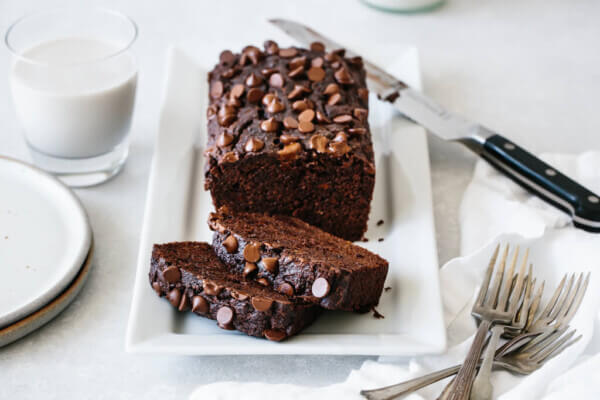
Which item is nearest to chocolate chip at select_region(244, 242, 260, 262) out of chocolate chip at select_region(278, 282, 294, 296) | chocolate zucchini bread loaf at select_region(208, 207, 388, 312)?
chocolate zucchini bread loaf at select_region(208, 207, 388, 312)

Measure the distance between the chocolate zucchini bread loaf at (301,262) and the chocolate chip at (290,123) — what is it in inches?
15.2

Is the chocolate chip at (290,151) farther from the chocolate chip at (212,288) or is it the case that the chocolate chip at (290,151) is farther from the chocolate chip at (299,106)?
the chocolate chip at (212,288)

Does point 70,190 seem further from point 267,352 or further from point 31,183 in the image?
point 267,352

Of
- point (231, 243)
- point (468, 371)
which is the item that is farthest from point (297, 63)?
point (468, 371)

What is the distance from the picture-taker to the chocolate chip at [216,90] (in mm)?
3084

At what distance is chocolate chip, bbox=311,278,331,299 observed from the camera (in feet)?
→ 7.50

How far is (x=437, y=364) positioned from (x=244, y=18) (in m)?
2.58

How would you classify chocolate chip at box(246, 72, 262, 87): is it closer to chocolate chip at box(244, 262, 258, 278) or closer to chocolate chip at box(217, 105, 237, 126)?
chocolate chip at box(217, 105, 237, 126)

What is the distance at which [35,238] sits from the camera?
2711mm

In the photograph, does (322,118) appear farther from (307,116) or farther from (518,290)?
(518,290)

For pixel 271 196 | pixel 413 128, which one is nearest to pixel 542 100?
pixel 413 128

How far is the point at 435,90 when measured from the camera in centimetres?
383

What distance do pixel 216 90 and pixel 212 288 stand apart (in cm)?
109

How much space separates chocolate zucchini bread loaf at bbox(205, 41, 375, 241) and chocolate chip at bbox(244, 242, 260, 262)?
1.49 ft
